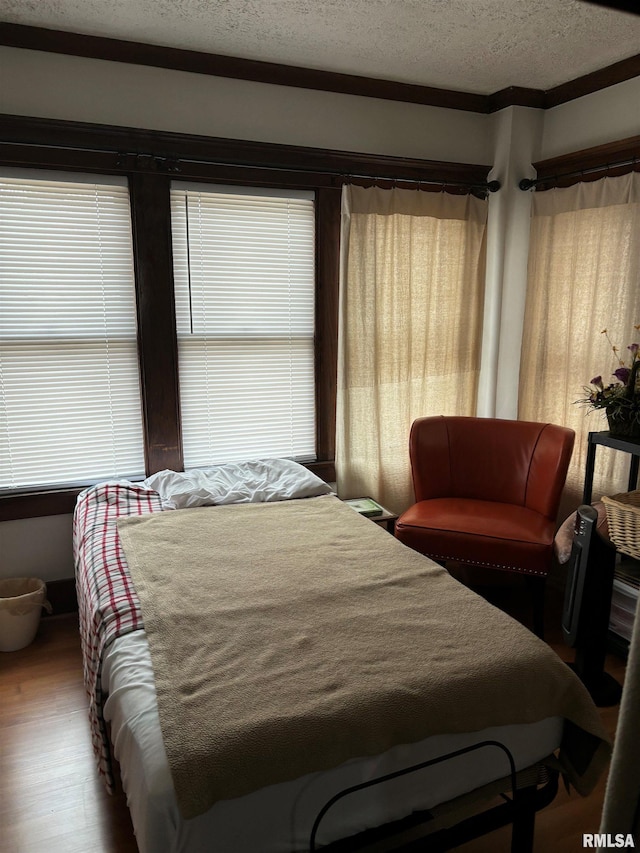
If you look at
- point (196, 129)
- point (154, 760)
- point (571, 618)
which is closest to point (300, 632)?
point (154, 760)

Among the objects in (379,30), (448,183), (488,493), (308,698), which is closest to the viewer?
(308,698)

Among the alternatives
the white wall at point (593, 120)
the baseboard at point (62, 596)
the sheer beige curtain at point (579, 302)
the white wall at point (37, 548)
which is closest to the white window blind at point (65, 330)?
the white wall at point (37, 548)

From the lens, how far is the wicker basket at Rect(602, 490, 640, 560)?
89.0 inches

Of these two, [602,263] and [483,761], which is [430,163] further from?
[483,761]

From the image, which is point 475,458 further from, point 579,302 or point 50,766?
point 50,766

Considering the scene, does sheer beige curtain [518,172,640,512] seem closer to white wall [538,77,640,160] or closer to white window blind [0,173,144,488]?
white wall [538,77,640,160]

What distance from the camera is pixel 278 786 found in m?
1.24

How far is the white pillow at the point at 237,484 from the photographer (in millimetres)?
2721

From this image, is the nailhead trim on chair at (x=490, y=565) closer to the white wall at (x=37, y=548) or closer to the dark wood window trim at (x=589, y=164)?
the white wall at (x=37, y=548)

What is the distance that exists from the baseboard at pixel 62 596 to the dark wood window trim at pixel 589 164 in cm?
332

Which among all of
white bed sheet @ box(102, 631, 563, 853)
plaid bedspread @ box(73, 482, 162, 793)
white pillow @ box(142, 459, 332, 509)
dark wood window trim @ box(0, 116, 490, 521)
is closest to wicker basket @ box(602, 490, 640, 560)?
white bed sheet @ box(102, 631, 563, 853)

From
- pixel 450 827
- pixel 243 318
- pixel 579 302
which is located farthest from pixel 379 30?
pixel 450 827

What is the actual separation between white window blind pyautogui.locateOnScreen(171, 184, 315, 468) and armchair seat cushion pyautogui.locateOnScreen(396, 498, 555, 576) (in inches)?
35.0

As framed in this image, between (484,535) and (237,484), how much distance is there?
3.98ft
